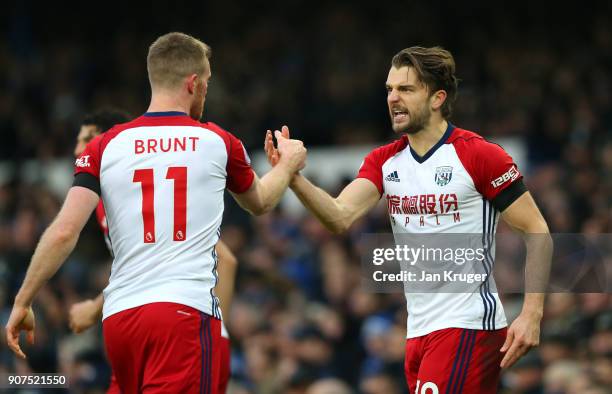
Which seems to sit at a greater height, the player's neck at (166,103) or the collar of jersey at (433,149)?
the player's neck at (166,103)

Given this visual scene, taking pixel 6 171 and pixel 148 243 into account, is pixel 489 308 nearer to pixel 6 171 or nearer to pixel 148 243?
pixel 148 243

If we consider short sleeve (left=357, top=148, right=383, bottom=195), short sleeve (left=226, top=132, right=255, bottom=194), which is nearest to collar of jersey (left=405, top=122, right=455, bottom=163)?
short sleeve (left=357, top=148, right=383, bottom=195)

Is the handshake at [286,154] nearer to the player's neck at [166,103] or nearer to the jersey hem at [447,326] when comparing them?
the player's neck at [166,103]

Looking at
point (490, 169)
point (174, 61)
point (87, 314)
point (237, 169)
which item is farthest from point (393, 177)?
point (87, 314)

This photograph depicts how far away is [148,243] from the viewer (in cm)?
582

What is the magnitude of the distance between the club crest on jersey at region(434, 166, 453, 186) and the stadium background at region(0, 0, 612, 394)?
2816 millimetres

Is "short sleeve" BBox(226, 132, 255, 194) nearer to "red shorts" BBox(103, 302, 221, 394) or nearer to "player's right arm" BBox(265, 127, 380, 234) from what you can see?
"player's right arm" BBox(265, 127, 380, 234)

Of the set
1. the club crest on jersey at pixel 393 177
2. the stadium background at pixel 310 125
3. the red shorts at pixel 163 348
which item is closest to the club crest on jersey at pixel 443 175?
the club crest on jersey at pixel 393 177

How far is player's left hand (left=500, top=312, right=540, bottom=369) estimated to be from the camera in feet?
20.0

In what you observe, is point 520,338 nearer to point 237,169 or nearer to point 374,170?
point 374,170

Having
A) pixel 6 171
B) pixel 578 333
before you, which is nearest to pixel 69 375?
pixel 578 333

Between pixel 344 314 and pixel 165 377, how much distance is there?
6.37m

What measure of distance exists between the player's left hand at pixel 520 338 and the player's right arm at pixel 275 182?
4.87ft

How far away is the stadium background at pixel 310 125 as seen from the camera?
10.9 m
